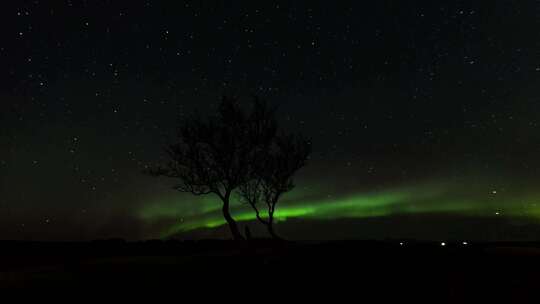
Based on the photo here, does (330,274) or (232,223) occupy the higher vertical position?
(232,223)

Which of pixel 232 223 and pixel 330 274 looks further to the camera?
pixel 232 223

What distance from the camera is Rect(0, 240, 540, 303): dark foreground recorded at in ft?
44.1

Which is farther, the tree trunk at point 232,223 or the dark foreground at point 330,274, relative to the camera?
the tree trunk at point 232,223

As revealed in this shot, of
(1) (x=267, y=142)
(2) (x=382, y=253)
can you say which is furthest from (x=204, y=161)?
(2) (x=382, y=253)

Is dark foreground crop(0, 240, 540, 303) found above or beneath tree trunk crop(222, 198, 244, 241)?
beneath

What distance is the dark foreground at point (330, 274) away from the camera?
44.1ft

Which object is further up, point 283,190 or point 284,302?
point 283,190

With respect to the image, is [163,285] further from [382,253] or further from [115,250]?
[115,250]

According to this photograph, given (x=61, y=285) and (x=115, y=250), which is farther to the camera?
(x=115, y=250)

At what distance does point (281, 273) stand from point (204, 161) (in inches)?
631

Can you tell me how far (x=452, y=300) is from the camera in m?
11.7

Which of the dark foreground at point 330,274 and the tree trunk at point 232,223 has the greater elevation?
the tree trunk at point 232,223

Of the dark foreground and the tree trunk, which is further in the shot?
the tree trunk

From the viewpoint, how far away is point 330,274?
1634cm
